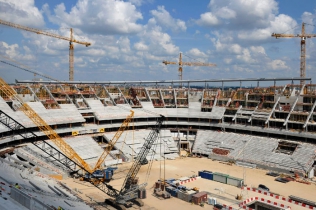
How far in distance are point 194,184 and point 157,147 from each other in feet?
81.5

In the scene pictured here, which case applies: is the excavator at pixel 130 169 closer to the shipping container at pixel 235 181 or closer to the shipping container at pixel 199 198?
the shipping container at pixel 199 198

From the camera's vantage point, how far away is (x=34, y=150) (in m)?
64.0

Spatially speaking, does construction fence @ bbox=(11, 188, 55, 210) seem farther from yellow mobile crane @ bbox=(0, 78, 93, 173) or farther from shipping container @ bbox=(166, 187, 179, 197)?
yellow mobile crane @ bbox=(0, 78, 93, 173)

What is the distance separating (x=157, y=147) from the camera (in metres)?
78.1

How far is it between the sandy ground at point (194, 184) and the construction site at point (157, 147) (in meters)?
0.17

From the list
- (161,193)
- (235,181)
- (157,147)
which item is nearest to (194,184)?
(235,181)

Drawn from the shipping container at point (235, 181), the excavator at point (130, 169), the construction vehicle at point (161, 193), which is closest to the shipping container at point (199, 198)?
the construction vehicle at point (161, 193)

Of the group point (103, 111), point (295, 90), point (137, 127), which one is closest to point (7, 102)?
point (103, 111)

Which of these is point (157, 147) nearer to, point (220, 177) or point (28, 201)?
point (220, 177)

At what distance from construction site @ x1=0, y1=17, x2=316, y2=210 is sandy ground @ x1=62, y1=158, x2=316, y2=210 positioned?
174 millimetres

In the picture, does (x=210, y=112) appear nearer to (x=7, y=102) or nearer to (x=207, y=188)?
(x=207, y=188)

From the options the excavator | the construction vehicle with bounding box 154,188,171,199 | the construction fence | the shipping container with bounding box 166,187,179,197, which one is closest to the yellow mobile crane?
the excavator

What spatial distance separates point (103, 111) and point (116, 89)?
79.0 feet

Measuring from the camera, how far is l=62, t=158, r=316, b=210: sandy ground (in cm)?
4572
